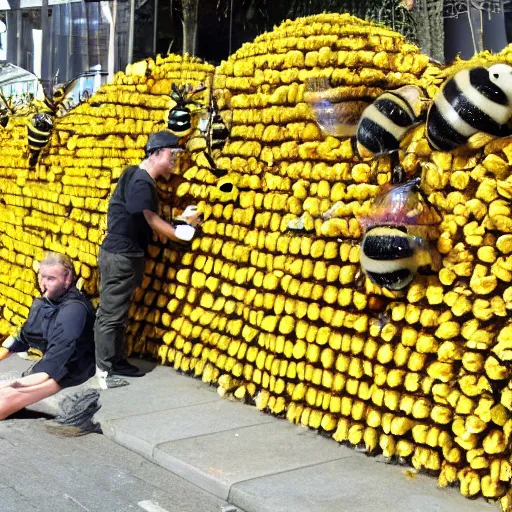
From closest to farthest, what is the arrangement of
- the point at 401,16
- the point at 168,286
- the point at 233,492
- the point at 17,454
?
1. the point at 233,492
2. the point at 17,454
3. the point at 168,286
4. the point at 401,16

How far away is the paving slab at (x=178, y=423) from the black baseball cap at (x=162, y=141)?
7.17 ft

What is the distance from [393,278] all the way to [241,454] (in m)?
1.46

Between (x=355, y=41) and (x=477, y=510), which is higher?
(x=355, y=41)

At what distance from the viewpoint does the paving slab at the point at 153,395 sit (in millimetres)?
6078

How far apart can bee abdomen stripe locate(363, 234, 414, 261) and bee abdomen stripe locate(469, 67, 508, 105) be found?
2.97 feet

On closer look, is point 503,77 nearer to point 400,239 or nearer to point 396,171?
point 396,171

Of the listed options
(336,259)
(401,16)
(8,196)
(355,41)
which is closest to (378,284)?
(336,259)

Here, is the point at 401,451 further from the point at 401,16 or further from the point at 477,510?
the point at 401,16

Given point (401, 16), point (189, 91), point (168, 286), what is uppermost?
point (401, 16)

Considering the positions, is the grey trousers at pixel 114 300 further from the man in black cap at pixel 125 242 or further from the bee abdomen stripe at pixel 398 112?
the bee abdomen stripe at pixel 398 112

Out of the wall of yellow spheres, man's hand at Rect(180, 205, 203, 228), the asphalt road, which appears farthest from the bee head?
man's hand at Rect(180, 205, 203, 228)

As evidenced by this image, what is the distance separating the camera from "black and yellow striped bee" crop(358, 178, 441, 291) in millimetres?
4711

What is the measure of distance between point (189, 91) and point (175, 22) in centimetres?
1162

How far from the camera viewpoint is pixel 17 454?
5496mm
